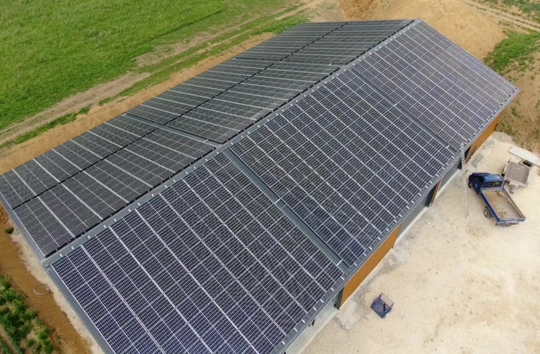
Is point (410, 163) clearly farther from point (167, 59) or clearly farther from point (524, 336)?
point (167, 59)

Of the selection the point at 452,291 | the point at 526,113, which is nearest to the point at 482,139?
the point at 526,113

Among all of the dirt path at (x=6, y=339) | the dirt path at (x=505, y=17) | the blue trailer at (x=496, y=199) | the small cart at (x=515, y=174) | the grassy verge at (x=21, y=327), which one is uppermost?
the dirt path at (x=505, y=17)

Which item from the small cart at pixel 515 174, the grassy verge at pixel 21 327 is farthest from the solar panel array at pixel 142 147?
the small cart at pixel 515 174

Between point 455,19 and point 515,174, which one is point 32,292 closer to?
point 515,174

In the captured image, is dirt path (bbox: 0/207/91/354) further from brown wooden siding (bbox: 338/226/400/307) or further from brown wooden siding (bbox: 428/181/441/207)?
brown wooden siding (bbox: 428/181/441/207)

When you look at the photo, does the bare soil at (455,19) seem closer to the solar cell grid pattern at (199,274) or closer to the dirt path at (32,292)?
the solar cell grid pattern at (199,274)

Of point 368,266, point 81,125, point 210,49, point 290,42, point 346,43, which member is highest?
point 346,43
